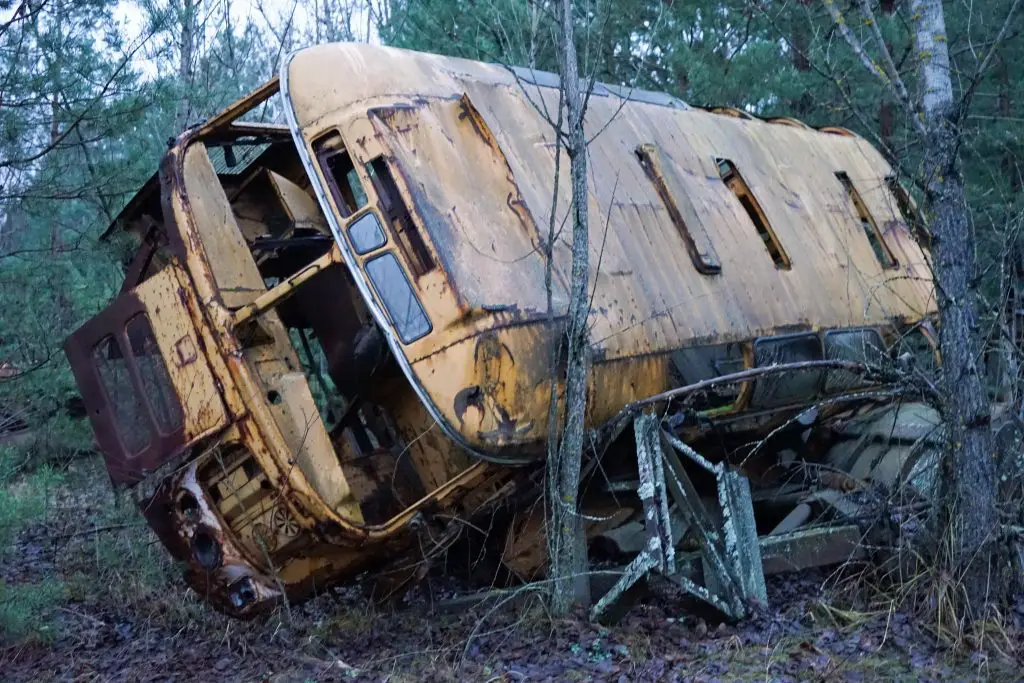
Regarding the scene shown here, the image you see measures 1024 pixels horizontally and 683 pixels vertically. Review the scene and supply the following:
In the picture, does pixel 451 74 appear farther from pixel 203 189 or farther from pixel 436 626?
pixel 436 626

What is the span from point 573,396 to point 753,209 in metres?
3.08

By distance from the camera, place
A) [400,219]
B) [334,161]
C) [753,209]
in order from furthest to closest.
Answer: [753,209]
[334,161]
[400,219]

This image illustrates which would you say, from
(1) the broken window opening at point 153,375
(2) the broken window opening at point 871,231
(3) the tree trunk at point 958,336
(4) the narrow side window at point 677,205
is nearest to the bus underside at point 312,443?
(1) the broken window opening at point 153,375

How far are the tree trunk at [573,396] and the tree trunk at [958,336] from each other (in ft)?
5.87

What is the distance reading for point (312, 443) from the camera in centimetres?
571

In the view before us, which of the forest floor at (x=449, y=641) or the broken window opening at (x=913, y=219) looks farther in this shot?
the broken window opening at (x=913, y=219)

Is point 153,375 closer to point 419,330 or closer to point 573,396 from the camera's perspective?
point 419,330

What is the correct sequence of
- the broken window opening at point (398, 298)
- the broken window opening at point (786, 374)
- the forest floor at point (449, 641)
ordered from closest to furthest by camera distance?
the forest floor at point (449, 641) → the broken window opening at point (398, 298) → the broken window opening at point (786, 374)

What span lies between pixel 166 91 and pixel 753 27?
10.1 m

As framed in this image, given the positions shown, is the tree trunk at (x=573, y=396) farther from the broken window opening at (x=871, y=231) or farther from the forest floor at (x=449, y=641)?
the broken window opening at (x=871, y=231)

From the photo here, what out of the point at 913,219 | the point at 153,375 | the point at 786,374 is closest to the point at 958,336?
the point at 913,219

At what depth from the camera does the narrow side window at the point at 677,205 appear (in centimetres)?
667

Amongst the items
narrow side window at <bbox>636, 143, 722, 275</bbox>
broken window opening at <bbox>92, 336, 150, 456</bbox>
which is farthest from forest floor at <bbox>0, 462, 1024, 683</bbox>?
narrow side window at <bbox>636, 143, 722, 275</bbox>

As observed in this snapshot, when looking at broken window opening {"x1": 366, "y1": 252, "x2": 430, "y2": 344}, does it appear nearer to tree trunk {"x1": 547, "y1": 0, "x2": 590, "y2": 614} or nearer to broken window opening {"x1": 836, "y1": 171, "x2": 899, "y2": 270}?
tree trunk {"x1": 547, "y1": 0, "x2": 590, "y2": 614}
